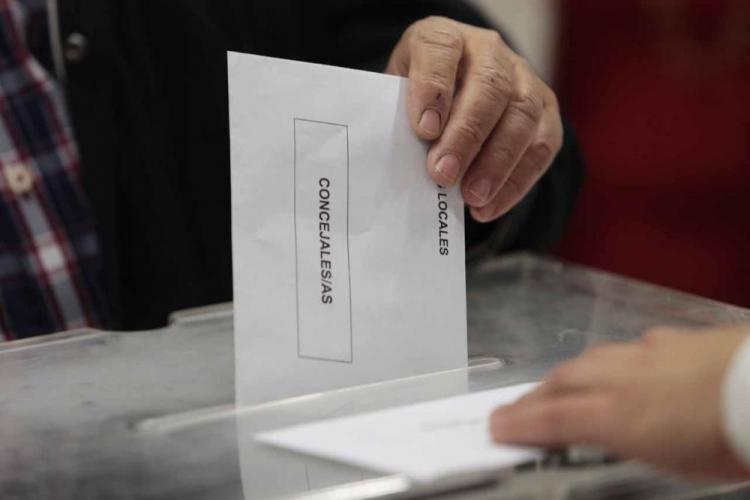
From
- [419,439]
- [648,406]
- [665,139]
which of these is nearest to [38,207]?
[419,439]

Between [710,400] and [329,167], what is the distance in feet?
1.04

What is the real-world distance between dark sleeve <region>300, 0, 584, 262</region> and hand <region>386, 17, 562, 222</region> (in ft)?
0.79

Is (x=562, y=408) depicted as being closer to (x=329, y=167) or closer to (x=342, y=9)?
(x=329, y=167)

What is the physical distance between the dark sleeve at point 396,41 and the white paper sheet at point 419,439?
0.54 meters

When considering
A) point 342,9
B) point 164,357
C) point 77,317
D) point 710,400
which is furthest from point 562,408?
point 342,9

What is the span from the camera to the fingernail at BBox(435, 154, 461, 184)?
76cm

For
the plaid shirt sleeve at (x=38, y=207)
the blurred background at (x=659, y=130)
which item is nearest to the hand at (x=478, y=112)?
the plaid shirt sleeve at (x=38, y=207)

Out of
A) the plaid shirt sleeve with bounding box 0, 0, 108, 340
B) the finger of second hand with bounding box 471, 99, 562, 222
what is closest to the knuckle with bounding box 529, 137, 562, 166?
the finger of second hand with bounding box 471, 99, 562, 222

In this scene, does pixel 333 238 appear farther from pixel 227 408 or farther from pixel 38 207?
pixel 38 207

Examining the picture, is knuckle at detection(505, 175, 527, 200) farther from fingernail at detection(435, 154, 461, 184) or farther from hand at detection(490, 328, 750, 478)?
hand at detection(490, 328, 750, 478)

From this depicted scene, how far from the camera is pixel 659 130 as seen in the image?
225 cm

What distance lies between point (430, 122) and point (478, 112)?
0.23ft

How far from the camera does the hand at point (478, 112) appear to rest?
77 centimetres

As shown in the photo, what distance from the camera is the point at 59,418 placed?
2.18 feet
